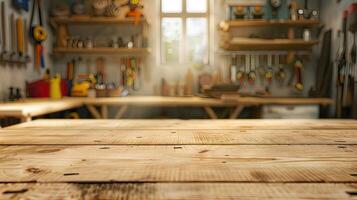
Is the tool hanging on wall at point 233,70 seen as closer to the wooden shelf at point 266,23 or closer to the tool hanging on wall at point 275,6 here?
→ the wooden shelf at point 266,23

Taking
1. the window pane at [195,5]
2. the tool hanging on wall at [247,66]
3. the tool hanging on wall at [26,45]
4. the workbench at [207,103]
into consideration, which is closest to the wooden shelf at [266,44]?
the tool hanging on wall at [247,66]

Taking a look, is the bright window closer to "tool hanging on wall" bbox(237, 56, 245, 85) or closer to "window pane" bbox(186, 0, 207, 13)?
"window pane" bbox(186, 0, 207, 13)

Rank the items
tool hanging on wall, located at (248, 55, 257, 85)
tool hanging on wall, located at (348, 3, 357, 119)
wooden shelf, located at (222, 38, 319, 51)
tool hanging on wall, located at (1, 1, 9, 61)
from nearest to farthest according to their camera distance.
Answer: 1. tool hanging on wall, located at (1, 1, 9, 61)
2. tool hanging on wall, located at (348, 3, 357, 119)
3. wooden shelf, located at (222, 38, 319, 51)
4. tool hanging on wall, located at (248, 55, 257, 85)

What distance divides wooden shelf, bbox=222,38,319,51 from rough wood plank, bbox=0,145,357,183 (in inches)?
132

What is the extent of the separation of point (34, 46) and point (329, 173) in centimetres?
397

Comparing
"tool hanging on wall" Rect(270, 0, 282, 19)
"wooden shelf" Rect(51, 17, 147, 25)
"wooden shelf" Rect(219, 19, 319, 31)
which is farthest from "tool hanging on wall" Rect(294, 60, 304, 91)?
"wooden shelf" Rect(51, 17, 147, 25)

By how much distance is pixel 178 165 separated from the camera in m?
0.70

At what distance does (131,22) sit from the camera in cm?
434

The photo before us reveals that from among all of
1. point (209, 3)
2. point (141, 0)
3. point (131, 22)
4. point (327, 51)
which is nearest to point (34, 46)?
point (131, 22)

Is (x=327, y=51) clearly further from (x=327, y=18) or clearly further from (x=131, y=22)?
(x=131, y=22)

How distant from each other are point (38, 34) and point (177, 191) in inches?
149

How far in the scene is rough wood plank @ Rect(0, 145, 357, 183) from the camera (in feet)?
2.01

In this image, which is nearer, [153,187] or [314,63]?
[153,187]

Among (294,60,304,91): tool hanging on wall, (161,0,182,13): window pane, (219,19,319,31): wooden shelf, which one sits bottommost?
(294,60,304,91): tool hanging on wall
